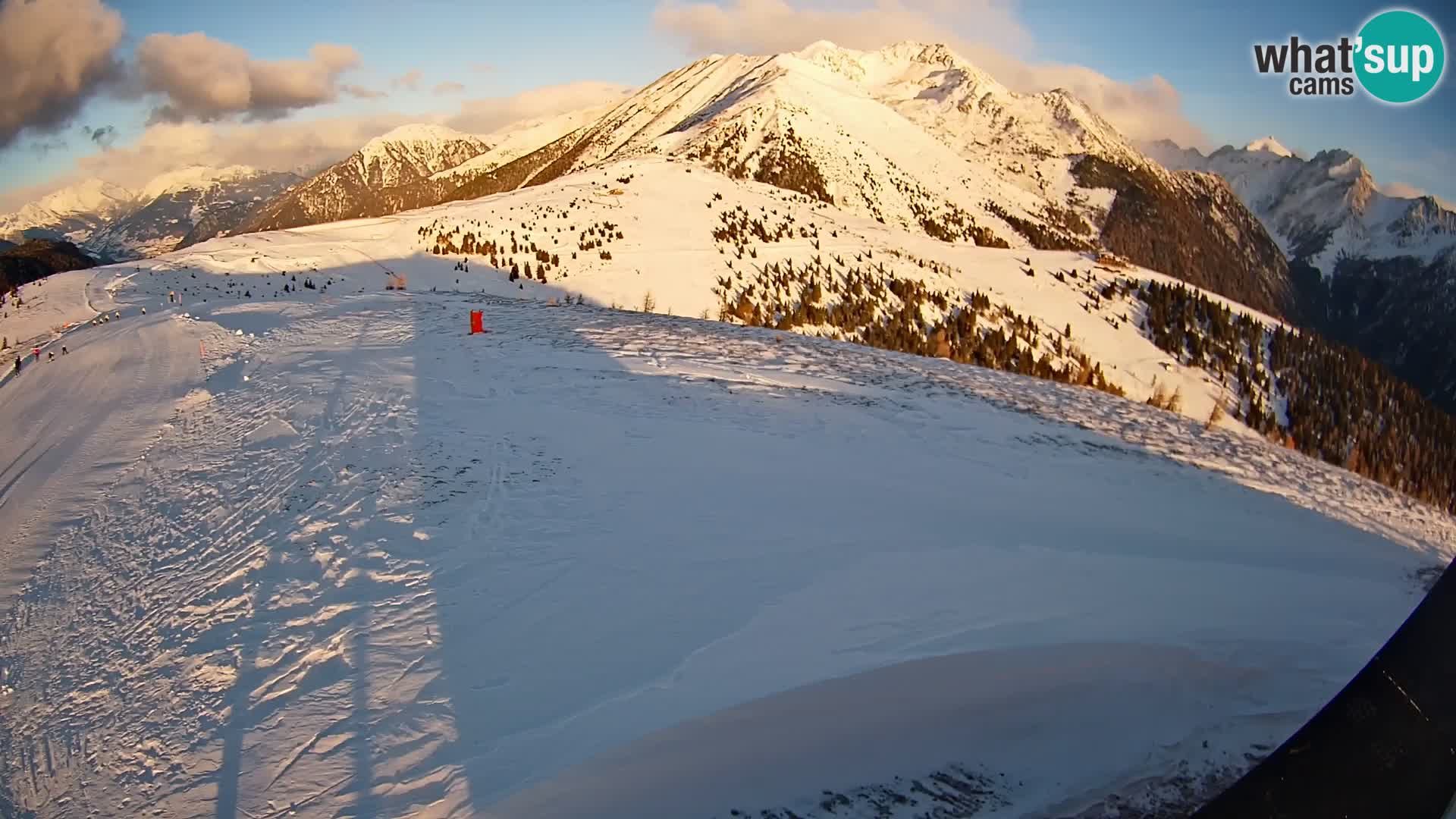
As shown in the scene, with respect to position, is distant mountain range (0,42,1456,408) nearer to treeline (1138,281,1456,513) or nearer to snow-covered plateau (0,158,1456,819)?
treeline (1138,281,1456,513)

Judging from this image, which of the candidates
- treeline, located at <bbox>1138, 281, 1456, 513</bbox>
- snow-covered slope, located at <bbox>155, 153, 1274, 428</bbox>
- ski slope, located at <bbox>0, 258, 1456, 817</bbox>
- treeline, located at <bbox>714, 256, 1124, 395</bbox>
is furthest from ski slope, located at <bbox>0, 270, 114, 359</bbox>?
treeline, located at <bbox>1138, 281, 1456, 513</bbox>

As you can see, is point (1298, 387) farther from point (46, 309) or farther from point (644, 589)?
point (46, 309)

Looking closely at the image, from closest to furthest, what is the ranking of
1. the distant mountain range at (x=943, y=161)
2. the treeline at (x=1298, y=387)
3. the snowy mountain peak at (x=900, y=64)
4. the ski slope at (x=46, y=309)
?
the ski slope at (x=46, y=309) < the treeline at (x=1298, y=387) < the distant mountain range at (x=943, y=161) < the snowy mountain peak at (x=900, y=64)

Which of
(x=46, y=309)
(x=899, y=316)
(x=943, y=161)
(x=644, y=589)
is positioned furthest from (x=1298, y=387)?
(x=943, y=161)

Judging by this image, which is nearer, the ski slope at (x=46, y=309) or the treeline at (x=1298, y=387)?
the ski slope at (x=46, y=309)

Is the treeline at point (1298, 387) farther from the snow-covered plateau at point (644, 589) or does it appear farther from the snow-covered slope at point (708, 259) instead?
the snow-covered plateau at point (644, 589)

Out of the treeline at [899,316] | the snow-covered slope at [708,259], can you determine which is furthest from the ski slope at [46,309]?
the treeline at [899,316]

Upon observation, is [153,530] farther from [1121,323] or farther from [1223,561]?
[1121,323]
